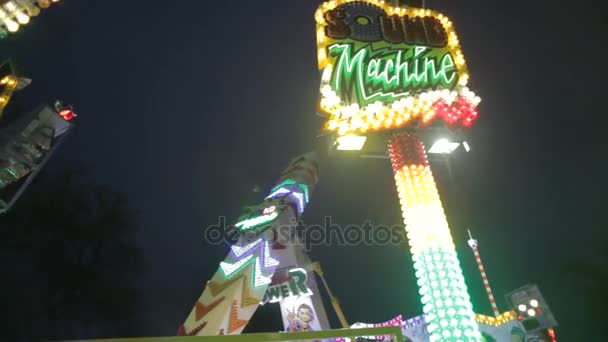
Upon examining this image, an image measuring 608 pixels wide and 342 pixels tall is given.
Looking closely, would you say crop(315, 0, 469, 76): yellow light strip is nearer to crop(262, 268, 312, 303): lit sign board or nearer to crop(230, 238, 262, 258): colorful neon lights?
crop(230, 238, 262, 258): colorful neon lights

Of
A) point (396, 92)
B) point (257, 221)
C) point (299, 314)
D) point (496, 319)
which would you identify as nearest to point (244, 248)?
point (257, 221)

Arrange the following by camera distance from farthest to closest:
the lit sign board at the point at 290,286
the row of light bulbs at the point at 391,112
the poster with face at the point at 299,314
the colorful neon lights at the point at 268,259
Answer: the lit sign board at the point at 290,286 → the poster with face at the point at 299,314 → the colorful neon lights at the point at 268,259 → the row of light bulbs at the point at 391,112

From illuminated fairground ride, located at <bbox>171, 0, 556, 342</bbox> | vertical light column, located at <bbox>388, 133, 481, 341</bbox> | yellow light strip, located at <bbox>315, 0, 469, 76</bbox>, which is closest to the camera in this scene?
vertical light column, located at <bbox>388, 133, 481, 341</bbox>

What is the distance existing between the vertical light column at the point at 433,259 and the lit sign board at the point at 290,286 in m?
7.66

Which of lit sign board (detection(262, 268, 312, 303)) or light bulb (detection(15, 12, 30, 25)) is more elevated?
light bulb (detection(15, 12, 30, 25))

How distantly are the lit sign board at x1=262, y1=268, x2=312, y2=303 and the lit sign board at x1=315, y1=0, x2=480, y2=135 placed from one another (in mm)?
7410

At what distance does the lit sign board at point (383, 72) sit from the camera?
10.3 metres

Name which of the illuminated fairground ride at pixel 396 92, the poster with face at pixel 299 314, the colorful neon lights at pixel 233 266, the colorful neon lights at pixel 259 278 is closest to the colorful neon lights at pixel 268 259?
the colorful neon lights at pixel 259 278

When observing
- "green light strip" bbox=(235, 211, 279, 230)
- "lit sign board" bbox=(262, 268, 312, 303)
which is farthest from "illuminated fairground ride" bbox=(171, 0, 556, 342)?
"lit sign board" bbox=(262, 268, 312, 303)

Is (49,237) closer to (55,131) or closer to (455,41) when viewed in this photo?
(55,131)

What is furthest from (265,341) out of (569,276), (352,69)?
(569,276)

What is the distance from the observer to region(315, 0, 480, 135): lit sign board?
10.3 metres

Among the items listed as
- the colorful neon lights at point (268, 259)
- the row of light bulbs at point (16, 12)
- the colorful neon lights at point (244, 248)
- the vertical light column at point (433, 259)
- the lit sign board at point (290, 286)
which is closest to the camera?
the vertical light column at point (433, 259)

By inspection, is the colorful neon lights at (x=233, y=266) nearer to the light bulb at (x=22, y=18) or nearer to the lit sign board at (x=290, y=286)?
the lit sign board at (x=290, y=286)
